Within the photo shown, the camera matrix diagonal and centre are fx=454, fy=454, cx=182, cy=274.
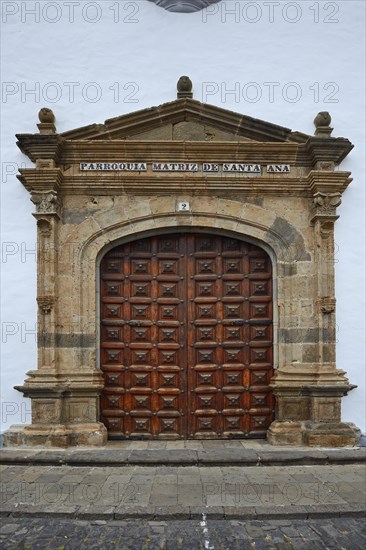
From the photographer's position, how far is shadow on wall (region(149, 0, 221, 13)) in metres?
5.82

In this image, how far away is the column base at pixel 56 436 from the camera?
517cm

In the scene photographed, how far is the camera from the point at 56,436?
516 cm

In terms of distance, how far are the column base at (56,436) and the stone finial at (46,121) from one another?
3.50 metres

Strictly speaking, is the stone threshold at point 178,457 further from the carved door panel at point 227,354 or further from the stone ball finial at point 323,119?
the stone ball finial at point 323,119

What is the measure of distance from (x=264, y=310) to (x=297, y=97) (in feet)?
9.04

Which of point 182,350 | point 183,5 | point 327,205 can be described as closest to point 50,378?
point 182,350

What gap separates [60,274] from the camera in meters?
5.50

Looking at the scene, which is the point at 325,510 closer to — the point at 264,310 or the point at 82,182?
the point at 264,310

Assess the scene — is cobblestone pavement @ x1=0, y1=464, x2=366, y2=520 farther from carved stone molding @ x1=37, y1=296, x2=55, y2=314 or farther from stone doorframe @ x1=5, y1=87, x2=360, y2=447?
carved stone molding @ x1=37, y1=296, x2=55, y2=314

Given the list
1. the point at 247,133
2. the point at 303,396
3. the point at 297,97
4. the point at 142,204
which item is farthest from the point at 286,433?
the point at 297,97

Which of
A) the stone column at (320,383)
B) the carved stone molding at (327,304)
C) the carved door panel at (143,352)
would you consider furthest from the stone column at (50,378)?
the carved stone molding at (327,304)

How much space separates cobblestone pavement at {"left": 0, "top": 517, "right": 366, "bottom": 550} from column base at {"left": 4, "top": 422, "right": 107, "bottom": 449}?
1426 millimetres

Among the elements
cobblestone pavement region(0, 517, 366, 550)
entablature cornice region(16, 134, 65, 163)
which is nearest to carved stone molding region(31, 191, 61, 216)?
entablature cornice region(16, 134, 65, 163)

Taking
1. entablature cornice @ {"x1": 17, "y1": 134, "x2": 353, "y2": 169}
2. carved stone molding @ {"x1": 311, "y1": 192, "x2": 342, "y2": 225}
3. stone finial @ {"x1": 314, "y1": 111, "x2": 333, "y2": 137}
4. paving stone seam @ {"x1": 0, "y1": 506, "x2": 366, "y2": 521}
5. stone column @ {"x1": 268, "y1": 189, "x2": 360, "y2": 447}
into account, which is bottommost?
paving stone seam @ {"x1": 0, "y1": 506, "x2": 366, "y2": 521}
